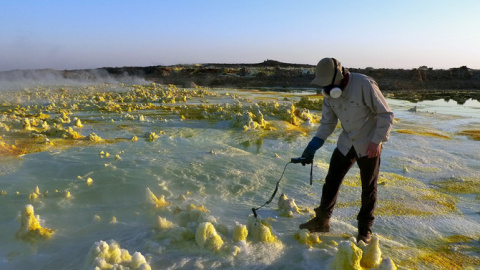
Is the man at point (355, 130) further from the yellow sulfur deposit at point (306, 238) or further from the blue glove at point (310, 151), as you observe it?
the yellow sulfur deposit at point (306, 238)

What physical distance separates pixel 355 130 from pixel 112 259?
76.6 inches

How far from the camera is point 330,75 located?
263cm

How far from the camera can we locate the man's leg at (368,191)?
2.73m

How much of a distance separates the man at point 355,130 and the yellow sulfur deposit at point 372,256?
14.7 inches

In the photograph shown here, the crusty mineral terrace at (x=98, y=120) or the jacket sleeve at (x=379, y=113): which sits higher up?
the jacket sleeve at (x=379, y=113)

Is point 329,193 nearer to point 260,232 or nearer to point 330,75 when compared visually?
point 260,232

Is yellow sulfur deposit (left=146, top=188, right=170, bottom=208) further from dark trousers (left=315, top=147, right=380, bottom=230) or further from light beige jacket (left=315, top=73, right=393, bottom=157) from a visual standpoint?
light beige jacket (left=315, top=73, right=393, bottom=157)

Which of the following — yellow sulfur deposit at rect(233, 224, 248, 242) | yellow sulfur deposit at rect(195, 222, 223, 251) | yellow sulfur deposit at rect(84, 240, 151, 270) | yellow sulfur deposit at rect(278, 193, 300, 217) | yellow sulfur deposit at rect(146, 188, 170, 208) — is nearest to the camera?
yellow sulfur deposit at rect(84, 240, 151, 270)

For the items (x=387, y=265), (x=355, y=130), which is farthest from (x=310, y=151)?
(x=387, y=265)

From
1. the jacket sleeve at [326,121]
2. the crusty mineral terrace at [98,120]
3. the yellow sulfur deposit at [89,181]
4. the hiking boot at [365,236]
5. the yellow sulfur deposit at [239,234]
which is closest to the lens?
the yellow sulfur deposit at [239,234]

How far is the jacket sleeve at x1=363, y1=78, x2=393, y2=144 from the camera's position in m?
2.58

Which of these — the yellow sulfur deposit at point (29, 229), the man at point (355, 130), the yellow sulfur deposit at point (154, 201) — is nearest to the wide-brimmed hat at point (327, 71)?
the man at point (355, 130)

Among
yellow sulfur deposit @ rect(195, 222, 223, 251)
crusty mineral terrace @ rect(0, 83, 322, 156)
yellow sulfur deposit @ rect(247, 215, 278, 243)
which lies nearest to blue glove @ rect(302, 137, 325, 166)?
yellow sulfur deposit @ rect(247, 215, 278, 243)

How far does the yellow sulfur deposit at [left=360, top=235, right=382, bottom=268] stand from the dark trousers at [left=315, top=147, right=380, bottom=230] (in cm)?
39
